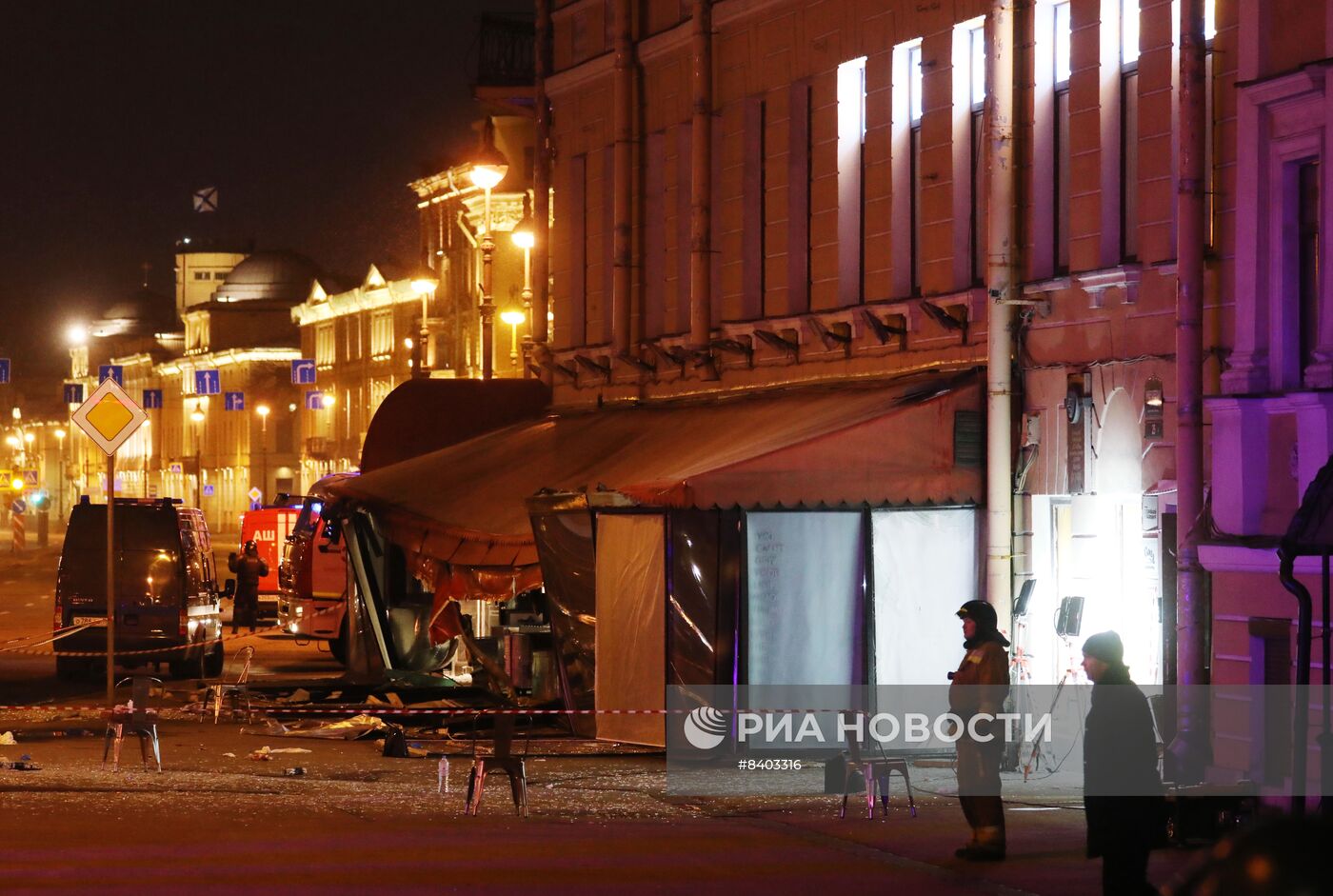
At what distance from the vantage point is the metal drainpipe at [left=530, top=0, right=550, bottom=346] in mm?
27484

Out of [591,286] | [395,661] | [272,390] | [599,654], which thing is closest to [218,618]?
[395,661]

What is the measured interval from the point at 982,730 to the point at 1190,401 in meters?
3.93

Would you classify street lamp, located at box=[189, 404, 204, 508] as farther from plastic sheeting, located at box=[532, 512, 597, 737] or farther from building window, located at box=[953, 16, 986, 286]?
building window, located at box=[953, 16, 986, 286]

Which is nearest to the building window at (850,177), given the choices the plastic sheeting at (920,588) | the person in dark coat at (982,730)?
the plastic sheeting at (920,588)

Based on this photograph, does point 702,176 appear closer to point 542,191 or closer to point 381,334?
point 542,191

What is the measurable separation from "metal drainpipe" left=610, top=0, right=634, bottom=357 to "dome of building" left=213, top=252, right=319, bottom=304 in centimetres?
9356

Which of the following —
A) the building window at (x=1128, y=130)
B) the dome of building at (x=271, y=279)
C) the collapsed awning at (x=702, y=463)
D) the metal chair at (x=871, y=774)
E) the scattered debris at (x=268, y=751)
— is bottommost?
the scattered debris at (x=268, y=751)

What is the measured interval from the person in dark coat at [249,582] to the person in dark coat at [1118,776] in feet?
96.2

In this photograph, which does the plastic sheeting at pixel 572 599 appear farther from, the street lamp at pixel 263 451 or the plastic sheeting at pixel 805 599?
the street lamp at pixel 263 451

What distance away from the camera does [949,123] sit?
1864cm

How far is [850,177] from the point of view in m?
20.4

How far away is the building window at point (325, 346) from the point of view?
87.9m

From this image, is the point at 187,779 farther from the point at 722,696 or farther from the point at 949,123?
the point at 949,123

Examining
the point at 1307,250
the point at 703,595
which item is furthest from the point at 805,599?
the point at 1307,250
